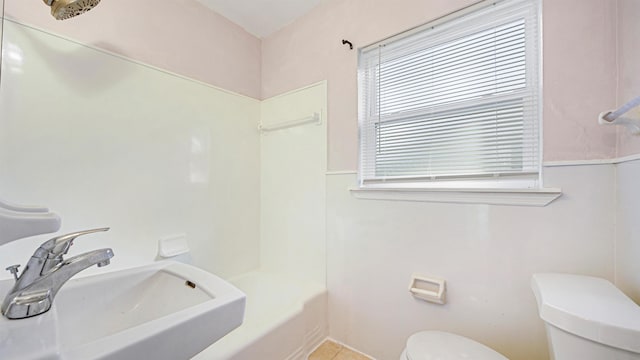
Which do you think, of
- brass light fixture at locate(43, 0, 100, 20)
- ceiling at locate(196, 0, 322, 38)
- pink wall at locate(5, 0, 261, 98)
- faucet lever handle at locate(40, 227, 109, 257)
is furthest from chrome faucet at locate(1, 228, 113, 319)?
ceiling at locate(196, 0, 322, 38)

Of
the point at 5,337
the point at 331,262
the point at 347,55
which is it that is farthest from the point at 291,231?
the point at 5,337

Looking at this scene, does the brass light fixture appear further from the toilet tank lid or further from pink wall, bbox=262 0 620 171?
the toilet tank lid

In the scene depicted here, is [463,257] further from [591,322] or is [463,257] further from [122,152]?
[122,152]

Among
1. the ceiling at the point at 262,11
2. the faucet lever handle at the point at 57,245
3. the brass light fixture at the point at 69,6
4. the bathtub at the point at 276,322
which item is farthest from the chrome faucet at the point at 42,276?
the ceiling at the point at 262,11

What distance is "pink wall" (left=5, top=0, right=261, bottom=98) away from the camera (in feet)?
4.02

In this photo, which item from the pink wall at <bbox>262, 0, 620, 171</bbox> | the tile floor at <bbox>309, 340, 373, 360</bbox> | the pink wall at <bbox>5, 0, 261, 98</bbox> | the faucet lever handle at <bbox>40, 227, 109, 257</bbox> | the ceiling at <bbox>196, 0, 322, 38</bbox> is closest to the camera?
the faucet lever handle at <bbox>40, 227, 109, 257</bbox>

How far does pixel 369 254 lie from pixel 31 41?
1984 millimetres

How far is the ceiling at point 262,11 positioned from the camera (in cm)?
172

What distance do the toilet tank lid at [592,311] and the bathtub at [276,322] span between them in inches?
43.1

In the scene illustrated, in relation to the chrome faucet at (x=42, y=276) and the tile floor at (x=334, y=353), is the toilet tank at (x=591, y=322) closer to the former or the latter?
the tile floor at (x=334, y=353)

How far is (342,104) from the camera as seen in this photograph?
1643 millimetres

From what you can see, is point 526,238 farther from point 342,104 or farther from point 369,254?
point 342,104

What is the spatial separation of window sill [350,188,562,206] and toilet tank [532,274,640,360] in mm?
355

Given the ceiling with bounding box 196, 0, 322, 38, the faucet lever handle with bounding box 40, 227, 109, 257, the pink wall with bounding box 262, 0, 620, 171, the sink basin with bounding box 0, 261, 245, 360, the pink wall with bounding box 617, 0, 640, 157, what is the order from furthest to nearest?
the ceiling with bounding box 196, 0, 322, 38, the pink wall with bounding box 262, 0, 620, 171, the pink wall with bounding box 617, 0, 640, 157, the faucet lever handle with bounding box 40, 227, 109, 257, the sink basin with bounding box 0, 261, 245, 360
